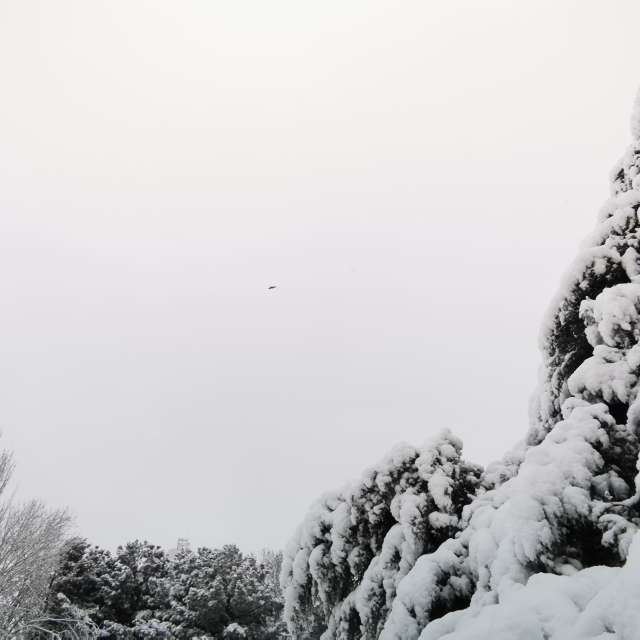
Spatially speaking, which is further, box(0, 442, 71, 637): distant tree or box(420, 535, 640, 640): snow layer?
box(0, 442, 71, 637): distant tree

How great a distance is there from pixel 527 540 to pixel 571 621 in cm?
96

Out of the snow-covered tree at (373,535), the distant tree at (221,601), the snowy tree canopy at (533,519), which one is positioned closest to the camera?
the snowy tree canopy at (533,519)

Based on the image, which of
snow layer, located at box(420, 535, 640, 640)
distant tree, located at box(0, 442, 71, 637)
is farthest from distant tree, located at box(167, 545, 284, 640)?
snow layer, located at box(420, 535, 640, 640)

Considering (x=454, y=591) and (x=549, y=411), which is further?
(x=549, y=411)

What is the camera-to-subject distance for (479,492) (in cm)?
558

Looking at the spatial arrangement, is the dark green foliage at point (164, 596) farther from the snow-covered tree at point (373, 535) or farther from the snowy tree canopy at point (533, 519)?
the snow-covered tree at point (373, 535)

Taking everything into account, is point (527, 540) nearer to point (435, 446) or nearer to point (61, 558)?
point (435, 446)

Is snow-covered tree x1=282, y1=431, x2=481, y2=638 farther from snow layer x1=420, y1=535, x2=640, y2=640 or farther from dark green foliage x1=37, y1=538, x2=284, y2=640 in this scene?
dark green foliage x1=37, y1=538, x2=284, y2=640

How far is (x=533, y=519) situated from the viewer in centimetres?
356

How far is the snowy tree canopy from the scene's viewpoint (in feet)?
9.05

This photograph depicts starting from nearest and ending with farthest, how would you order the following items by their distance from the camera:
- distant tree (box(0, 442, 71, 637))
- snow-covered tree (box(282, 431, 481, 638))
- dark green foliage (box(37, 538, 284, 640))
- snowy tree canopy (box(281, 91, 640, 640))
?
snowy tree canopy (box(281, 91, 640, 640)) < snow-covered tree (box(282, 431, 481, 638)) < distant tree (box(0, 442, 71, 637)) < dark green foliage (box(37, 538, 284, 640))

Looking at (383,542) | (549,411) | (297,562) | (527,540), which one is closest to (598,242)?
(549,411)

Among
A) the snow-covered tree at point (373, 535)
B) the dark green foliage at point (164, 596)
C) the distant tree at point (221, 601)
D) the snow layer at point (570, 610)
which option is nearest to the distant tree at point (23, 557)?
the dark green foliage at point (164, 596)

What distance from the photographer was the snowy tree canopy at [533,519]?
276 centimetres
